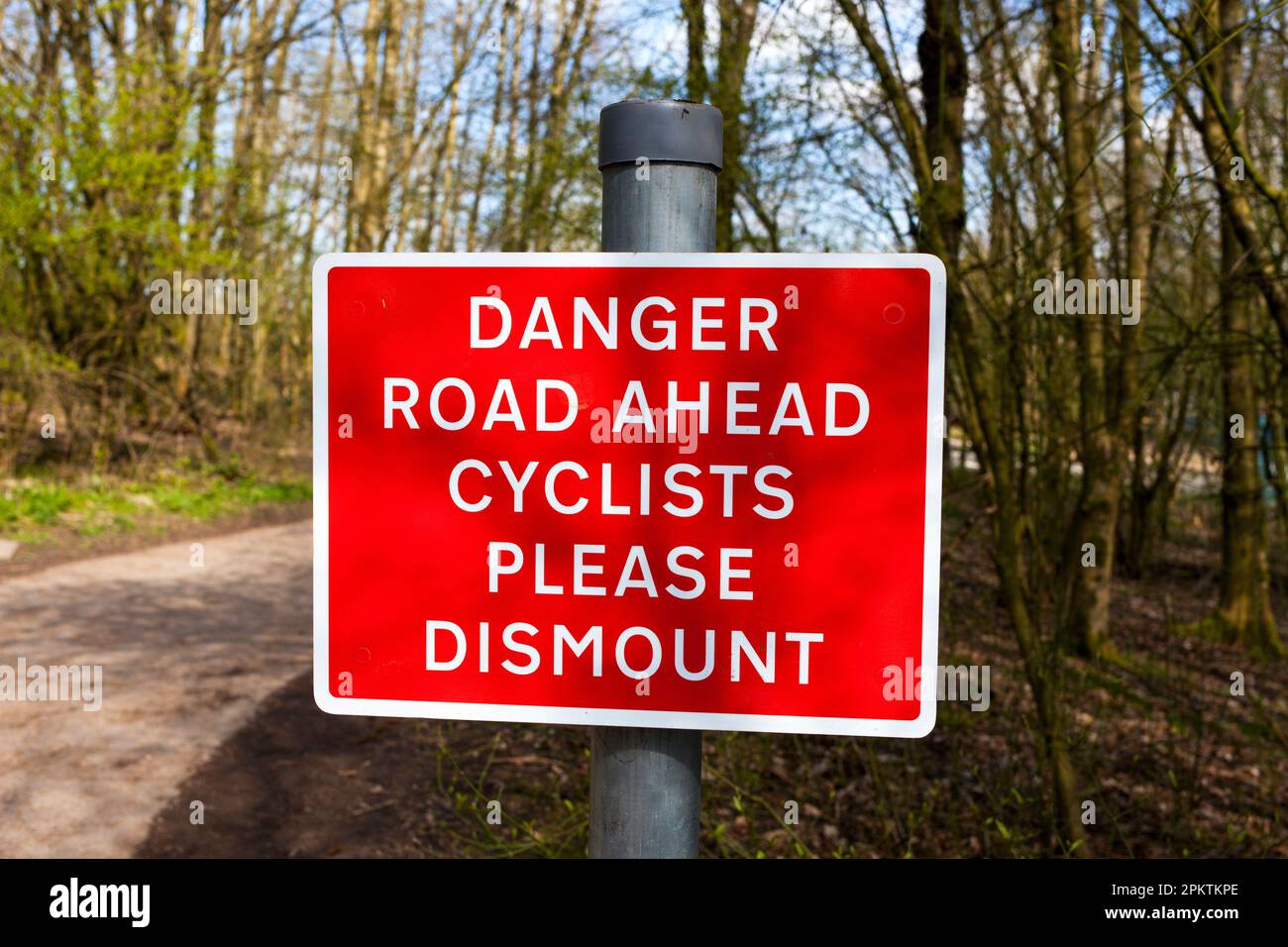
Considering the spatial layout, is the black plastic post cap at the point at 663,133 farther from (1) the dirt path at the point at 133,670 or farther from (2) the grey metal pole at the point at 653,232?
(1) the dirt path at the point at 133,670

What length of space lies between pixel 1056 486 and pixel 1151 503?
8.79m

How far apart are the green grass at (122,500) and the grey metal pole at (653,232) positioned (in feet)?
34.4

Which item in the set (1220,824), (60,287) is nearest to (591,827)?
(1220,824)

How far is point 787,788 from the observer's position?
5.59 metres

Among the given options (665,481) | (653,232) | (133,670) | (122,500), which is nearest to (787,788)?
(133,670)

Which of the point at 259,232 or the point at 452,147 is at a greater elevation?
the point at 452,147

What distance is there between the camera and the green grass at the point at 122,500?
11.0 meters

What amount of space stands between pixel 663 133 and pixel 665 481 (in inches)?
14.2

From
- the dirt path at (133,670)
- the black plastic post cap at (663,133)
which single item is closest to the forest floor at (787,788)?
the dirt path at (133,670)

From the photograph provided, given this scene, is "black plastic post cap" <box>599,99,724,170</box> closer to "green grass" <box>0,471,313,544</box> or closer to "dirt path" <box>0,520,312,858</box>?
"dirt path" <box>0,520,312,858</box>

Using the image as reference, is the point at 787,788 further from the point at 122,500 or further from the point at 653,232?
the point at 122,500

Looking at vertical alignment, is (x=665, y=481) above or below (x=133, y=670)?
above
